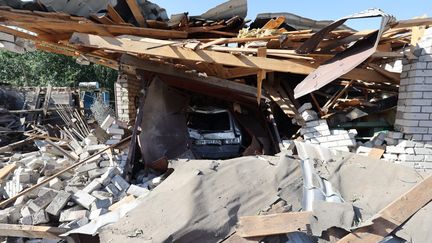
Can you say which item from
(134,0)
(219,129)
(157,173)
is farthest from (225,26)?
(157,173)

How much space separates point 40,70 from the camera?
23.7 metres

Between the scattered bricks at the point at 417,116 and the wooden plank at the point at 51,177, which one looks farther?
the wooden plank at the point at 51,177

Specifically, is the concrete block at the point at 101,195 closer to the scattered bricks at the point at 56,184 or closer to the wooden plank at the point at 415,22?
the scattered bricks at the point at 56,184

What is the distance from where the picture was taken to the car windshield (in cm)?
694

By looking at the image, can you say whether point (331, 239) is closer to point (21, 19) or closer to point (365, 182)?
point (365, 182)

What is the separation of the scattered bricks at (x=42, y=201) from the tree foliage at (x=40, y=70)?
2101 centimetres

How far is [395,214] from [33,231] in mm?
4221

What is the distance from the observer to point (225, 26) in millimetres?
5586

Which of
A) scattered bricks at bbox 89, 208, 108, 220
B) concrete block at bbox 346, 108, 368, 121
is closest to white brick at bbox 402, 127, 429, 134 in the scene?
concrete block at bbox 346, 108, 368, 121

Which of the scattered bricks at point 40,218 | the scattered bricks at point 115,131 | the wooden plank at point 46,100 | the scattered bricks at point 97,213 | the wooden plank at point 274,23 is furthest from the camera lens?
the wooden plank at point 46,100

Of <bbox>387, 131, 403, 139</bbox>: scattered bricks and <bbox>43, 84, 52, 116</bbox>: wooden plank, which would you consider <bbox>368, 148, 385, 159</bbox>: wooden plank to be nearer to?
<bbox>387, 131, 403, 139</bbox>: scattered bricks

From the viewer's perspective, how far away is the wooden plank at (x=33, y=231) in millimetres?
3725

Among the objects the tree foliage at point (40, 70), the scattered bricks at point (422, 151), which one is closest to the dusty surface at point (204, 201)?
the scattered bricks at point (422, 151)

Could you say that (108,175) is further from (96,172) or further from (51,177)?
(51,177)
